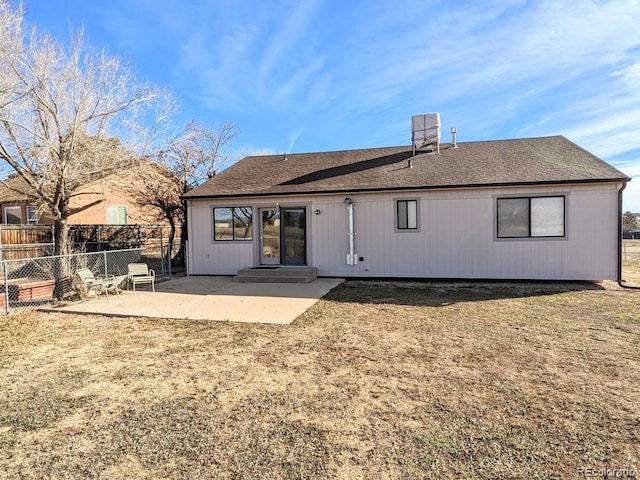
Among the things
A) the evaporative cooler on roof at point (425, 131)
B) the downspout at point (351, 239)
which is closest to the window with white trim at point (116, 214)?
the downspout at point (351, 239)

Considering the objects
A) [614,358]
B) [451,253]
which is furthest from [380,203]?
[614,358]

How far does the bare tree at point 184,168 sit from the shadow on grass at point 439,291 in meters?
7.89

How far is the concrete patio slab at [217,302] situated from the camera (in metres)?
6.96

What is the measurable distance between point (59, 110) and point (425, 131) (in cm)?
1072

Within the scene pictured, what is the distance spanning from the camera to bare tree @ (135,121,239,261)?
15.3 meters

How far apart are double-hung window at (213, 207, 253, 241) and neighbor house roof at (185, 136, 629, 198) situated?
621 millimetres

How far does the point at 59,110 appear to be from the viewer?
834 cm

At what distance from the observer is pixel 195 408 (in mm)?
3344

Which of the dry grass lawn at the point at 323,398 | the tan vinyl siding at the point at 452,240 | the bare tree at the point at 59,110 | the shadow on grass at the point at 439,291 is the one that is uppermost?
the bare tree at the point at 59,110

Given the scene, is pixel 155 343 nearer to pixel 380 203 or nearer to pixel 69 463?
pixel 69 463

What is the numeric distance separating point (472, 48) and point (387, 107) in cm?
552

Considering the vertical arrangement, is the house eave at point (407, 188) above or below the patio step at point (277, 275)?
above

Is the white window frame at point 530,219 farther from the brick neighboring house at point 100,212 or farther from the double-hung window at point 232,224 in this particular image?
the brick neighboring house at point 100,212

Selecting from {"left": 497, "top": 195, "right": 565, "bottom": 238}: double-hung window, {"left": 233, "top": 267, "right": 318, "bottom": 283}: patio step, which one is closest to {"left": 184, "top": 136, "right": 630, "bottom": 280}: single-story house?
{"left": 497, "top": 195, "right": 565, "bottom": 238}: double-hung window
